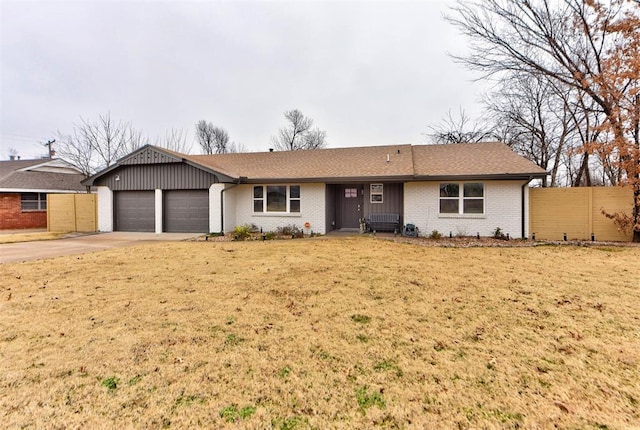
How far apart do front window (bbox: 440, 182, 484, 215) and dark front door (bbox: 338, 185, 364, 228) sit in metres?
3.79

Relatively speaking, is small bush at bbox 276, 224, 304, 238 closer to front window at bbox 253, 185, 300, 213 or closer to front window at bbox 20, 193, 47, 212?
front window at bbox 253, 185, 300, 213

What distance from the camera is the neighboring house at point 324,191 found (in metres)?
12.1

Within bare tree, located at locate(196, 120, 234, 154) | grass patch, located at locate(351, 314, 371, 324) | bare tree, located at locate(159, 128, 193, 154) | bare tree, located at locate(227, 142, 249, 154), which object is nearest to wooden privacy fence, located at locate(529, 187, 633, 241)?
grass patch, located at locate(351, 314, 371, 324)

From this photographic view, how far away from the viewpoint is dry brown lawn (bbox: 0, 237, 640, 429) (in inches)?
87.5

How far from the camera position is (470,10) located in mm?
12945

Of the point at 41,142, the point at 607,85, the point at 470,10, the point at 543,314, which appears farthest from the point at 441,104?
the point at 41,142

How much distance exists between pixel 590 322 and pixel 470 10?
14.1m

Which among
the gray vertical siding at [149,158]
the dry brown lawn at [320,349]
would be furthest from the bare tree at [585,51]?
the gray vertical siding at [149,158]

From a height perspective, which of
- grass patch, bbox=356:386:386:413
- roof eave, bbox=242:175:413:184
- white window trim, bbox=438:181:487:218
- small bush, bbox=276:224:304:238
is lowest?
grass patch, bbox=356:386:386:413

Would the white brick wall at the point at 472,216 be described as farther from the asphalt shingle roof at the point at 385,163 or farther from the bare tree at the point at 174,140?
the bare tree at the point at 174,140

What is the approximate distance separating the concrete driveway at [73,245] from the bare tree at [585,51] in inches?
622

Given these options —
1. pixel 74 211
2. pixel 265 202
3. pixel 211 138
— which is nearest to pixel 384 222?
pixel 265 202

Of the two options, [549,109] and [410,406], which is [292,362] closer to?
[410,406]

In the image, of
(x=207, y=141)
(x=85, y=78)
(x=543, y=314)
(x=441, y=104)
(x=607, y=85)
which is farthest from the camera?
(x=207, y=141)
